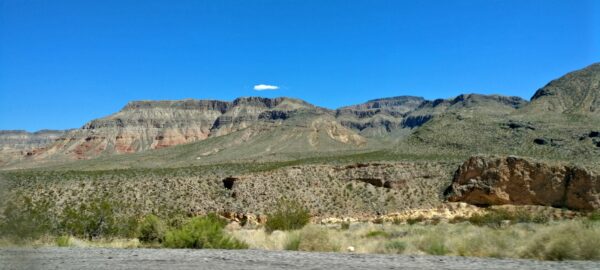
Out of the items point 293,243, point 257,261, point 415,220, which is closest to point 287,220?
point 293,243

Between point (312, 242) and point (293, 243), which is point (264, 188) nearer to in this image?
point (293, 243)

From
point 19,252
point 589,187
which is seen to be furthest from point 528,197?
point 19,252

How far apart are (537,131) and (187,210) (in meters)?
43.1

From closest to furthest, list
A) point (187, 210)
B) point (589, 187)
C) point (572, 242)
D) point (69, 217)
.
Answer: point (572, 242)
point (69, 217)
point (187, 210)
point (589, 187)

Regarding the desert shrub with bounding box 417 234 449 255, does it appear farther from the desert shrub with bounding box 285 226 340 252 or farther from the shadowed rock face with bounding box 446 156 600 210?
the shadowed rock face with bounding box 446 156 600 210

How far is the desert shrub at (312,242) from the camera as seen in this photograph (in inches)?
711

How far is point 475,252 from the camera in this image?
15.8 meters

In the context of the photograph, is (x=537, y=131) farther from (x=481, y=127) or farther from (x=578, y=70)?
(x=578, y=70)

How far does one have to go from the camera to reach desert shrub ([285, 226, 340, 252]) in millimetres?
18066

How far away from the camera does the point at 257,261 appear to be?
14211 mm

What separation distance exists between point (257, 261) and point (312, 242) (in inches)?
168

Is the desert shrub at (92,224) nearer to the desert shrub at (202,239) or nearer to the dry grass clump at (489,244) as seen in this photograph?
the desert shrub at (202,239)

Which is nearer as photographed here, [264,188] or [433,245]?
[433,245]

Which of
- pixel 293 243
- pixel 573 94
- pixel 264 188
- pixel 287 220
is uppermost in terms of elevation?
pixel 573 94
